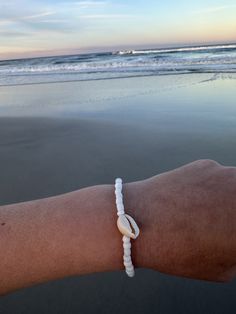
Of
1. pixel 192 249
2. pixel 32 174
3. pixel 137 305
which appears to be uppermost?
pixel 192 249

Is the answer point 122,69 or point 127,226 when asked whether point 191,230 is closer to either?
point 127,226

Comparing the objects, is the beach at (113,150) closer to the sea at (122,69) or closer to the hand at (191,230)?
the hand at (191,230)

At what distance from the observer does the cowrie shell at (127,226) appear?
0.85 meters

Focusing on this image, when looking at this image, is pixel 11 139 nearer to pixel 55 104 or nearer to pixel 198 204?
pixel 55 104

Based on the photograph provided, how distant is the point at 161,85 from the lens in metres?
8.10

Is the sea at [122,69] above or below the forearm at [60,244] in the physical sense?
above

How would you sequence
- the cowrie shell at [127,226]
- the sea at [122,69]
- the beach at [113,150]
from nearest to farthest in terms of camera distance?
the cowrie shell at [127,226] → the beach at [113,150] → the sea at [122,69]

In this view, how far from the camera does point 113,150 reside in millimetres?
3639

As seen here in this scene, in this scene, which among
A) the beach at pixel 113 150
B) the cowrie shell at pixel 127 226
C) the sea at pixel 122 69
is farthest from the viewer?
the sea at pixel 122 69

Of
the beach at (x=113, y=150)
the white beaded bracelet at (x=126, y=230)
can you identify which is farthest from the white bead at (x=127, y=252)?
the beach at (x=113, y=150)

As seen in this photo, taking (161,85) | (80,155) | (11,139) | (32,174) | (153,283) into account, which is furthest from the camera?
(161,85)

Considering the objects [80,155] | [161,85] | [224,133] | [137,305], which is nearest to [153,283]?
[137,305]

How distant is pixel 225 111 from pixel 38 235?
4.42m

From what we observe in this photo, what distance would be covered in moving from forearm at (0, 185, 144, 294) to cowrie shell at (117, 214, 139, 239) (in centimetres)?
3
